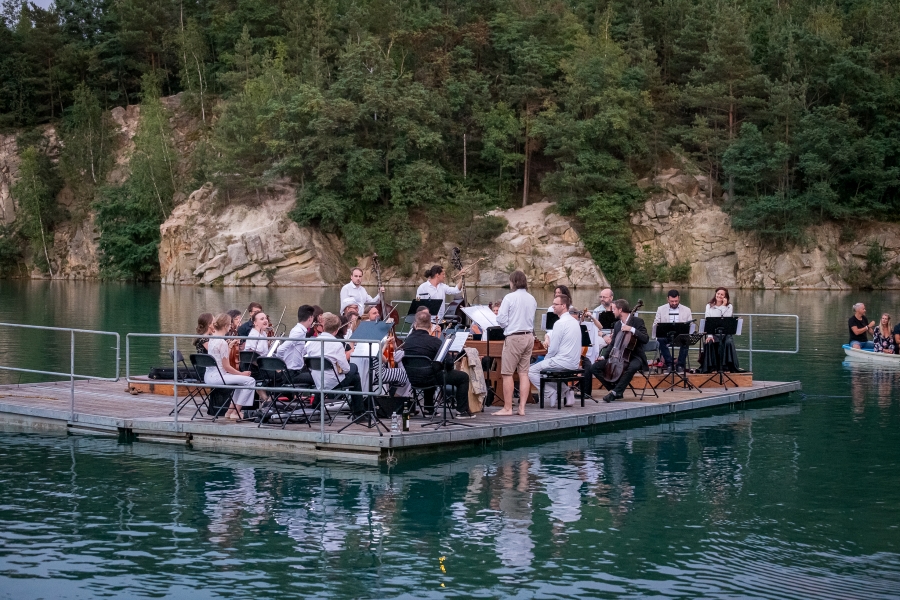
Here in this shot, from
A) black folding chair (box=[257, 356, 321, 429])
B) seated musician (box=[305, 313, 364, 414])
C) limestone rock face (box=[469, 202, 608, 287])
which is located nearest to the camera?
seated musician (box=[305, 313, 364, 414])

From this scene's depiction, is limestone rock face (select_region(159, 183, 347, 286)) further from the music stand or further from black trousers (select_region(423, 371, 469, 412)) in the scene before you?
the music stand

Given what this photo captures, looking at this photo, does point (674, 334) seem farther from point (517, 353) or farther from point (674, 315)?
point (517, 353)

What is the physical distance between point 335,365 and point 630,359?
556cm

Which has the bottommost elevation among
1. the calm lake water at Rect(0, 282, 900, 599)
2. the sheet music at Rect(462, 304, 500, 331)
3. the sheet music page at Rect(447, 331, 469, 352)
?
the calm lake water at Rect(0, 282, 900, 599)

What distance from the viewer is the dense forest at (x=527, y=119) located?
62.2 m

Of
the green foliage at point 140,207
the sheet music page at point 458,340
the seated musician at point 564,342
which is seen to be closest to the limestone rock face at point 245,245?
the green foliage at point 140,207

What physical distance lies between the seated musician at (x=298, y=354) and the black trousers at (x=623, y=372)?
500 centimetres

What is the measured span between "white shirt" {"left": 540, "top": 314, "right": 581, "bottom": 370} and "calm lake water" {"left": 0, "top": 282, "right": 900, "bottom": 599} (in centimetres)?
115

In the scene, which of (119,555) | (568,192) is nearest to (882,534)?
(119,555)

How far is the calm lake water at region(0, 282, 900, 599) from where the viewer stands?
8805 mm

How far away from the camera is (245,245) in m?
64.8

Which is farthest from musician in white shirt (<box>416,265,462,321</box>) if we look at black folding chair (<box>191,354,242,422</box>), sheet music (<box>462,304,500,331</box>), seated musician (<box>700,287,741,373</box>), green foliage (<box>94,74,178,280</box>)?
green foliage (<box>94,74,178,280</box>)

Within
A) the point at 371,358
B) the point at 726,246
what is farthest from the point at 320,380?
the point at 726,246

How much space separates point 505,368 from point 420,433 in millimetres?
2181
